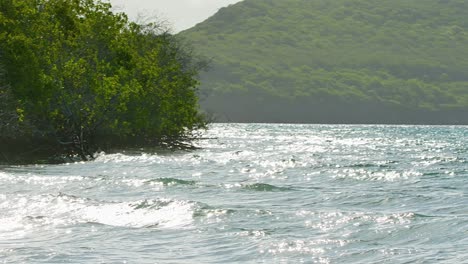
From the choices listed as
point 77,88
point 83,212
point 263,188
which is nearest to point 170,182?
point 263,188

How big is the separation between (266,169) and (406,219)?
25.6m

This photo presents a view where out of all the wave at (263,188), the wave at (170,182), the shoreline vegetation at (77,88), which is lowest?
the wave at (263,188)

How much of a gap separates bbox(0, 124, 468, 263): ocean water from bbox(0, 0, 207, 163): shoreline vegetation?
18.9 feet

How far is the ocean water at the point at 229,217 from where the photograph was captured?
57.6 ft

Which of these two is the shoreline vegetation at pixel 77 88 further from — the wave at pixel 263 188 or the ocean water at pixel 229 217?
the wave at pixel 263 188

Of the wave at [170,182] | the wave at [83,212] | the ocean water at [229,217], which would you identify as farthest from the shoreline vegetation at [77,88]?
the wave at [83,212]

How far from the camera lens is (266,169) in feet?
158

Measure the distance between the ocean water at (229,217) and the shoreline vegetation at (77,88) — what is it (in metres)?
5.76

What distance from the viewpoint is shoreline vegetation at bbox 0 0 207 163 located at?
4631 cm

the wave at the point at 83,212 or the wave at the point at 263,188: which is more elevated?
the wave at the point at 83,212

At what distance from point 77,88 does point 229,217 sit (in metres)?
30.2

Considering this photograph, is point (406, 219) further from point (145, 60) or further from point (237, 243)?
point (145, 60)

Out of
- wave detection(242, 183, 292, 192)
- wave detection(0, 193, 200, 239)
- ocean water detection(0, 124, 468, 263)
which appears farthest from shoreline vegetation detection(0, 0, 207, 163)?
wave detection(0, 193, 200, 239)

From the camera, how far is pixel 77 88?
51938 mm
